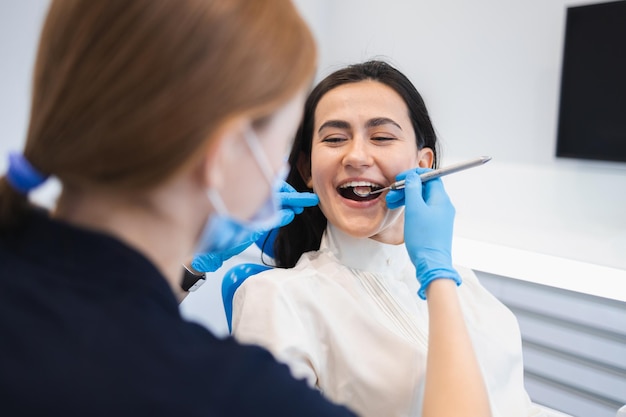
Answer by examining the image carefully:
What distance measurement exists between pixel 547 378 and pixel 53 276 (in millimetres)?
2088

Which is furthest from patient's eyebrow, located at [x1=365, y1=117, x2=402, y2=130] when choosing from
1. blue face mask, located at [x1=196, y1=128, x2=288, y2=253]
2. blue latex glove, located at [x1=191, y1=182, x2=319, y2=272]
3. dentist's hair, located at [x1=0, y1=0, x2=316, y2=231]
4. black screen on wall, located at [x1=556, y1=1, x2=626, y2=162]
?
black screen on wall, located at [x1=556, y1=1, x2=626, y2=162]

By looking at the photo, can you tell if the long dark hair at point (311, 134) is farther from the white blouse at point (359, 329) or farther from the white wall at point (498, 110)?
the white wall at point (498, 110)

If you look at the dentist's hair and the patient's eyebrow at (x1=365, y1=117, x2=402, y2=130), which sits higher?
the dentist's hair

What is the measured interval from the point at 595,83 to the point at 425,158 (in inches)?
40.6

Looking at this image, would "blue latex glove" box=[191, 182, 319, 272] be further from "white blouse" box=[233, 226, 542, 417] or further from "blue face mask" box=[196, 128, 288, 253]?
"blue face mask" box=[196, 128, 288, 253]

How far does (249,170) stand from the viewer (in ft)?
2.04

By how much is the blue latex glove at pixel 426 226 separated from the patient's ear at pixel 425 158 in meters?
0.17

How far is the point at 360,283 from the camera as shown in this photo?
1271 millimetres

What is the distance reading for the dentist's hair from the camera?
0.51 meters

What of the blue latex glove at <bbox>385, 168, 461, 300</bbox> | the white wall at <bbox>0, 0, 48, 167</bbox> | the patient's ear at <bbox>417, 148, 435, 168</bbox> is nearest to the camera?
the blue latex glove at <bbox>385, 168, 461, 300</bbox>

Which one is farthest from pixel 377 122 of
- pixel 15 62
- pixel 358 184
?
pixel 15 62

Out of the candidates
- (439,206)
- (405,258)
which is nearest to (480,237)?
(405,258)

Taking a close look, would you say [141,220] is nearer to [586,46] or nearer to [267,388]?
[267,388]

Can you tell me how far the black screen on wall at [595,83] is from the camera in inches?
76.4
